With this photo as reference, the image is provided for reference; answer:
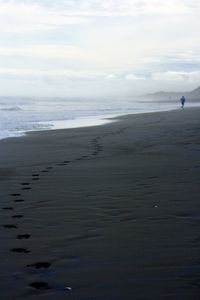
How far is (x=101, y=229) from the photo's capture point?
5.05 meters

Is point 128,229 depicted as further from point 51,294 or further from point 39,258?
point 51,294

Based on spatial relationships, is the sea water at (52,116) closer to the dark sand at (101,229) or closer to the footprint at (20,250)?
the dark sand at (101,229)

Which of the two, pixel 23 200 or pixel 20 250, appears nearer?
pixel 20 250

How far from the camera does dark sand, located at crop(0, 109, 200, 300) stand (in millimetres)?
3600

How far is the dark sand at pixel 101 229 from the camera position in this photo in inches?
142

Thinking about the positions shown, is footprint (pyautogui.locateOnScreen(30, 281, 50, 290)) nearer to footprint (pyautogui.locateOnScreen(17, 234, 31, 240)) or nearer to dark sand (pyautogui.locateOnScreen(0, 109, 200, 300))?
dark sand (pyautogui.locateOnScreen(0, 109, 200, 300))

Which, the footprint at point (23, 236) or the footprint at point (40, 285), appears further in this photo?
the footprint at point (23, 236)

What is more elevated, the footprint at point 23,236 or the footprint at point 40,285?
the footprint at point 23,236

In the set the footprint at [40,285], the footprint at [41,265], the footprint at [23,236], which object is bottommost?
the footprint at [40,285]

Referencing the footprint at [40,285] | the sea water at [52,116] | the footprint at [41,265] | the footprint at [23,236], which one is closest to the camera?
the footprint at [40,285]

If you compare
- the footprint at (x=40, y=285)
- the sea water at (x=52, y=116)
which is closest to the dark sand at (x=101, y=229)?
the footprint at (x=40, y=285)

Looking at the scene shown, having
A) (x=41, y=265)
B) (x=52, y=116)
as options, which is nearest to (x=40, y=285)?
(x=41, y=265)

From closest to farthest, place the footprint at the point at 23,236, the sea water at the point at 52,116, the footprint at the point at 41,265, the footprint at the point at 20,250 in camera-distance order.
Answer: the footprint at the point at 41,265, the footprint at the point at 20,250, the footprint at the point at 23,236, the sea water at the point at 52,116

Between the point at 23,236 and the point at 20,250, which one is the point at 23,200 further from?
the point at 20,250
